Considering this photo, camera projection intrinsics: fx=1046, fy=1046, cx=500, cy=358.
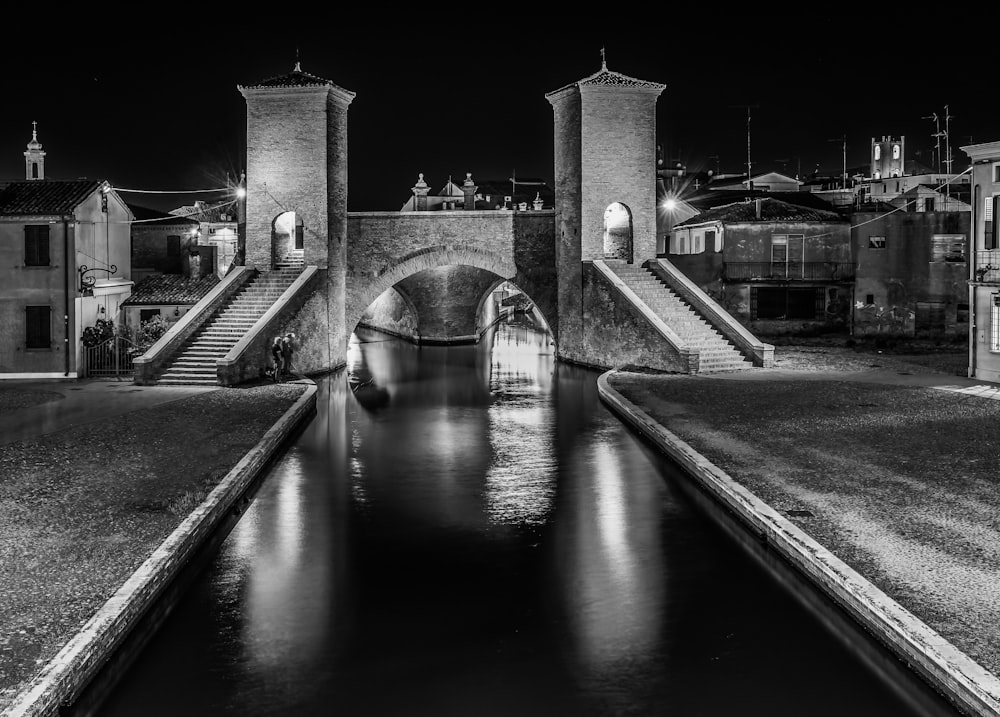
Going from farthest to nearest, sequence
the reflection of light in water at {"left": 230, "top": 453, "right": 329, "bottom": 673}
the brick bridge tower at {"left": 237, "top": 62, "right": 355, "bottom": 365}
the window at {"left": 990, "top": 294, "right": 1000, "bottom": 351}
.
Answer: the brick bridge tower at {"left": 237, "top": 62, "right": 355, "bottom": 365}, the window at {"left": 990, "top": 294, "right": 1000, "bottom": 351}, the reflection of light in water at {"left": 230, "top": 453, "right": 329, "bottom": 673}

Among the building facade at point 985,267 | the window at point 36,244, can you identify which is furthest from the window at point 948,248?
the window at point 36,244

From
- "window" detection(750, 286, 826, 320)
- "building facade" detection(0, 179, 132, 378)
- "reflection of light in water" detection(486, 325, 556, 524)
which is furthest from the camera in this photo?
"window" detection(750, 286, 826, 320)

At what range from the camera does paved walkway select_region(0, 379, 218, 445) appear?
15719 millimetres

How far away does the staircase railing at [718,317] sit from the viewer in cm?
2338

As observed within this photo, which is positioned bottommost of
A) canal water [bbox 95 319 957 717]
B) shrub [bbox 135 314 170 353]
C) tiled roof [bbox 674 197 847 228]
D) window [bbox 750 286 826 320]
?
canal water [bbox 95 319 957 717]

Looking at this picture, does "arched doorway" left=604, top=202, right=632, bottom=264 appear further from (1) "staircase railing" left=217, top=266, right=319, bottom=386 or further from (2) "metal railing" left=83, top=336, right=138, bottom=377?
(2) "metal railing" left=83, top=336, right=138, bottom=377

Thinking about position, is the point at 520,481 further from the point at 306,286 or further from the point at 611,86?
the point at 611,86

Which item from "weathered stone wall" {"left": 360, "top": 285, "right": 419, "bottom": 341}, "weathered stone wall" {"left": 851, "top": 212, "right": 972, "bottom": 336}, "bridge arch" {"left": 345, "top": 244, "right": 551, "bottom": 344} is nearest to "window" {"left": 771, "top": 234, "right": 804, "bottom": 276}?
"weathered stone wall" {"left": 851, "top": 212, "right": 972, "bottom": 336}

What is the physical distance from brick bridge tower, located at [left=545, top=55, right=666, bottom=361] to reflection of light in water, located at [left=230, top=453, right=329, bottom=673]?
1570cm

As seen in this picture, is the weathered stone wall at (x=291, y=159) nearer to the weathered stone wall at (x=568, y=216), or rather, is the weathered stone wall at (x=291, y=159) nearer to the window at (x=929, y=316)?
the weathered stone wall at (x=568, y=216)

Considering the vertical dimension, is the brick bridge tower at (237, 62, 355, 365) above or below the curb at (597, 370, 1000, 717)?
above

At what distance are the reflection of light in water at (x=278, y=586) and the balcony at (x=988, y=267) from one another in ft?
49.5

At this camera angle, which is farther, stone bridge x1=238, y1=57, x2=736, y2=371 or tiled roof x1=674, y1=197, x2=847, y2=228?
tiled roof x1=674, y1=197, x2=847, y2=228

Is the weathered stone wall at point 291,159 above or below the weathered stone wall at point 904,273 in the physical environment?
above
